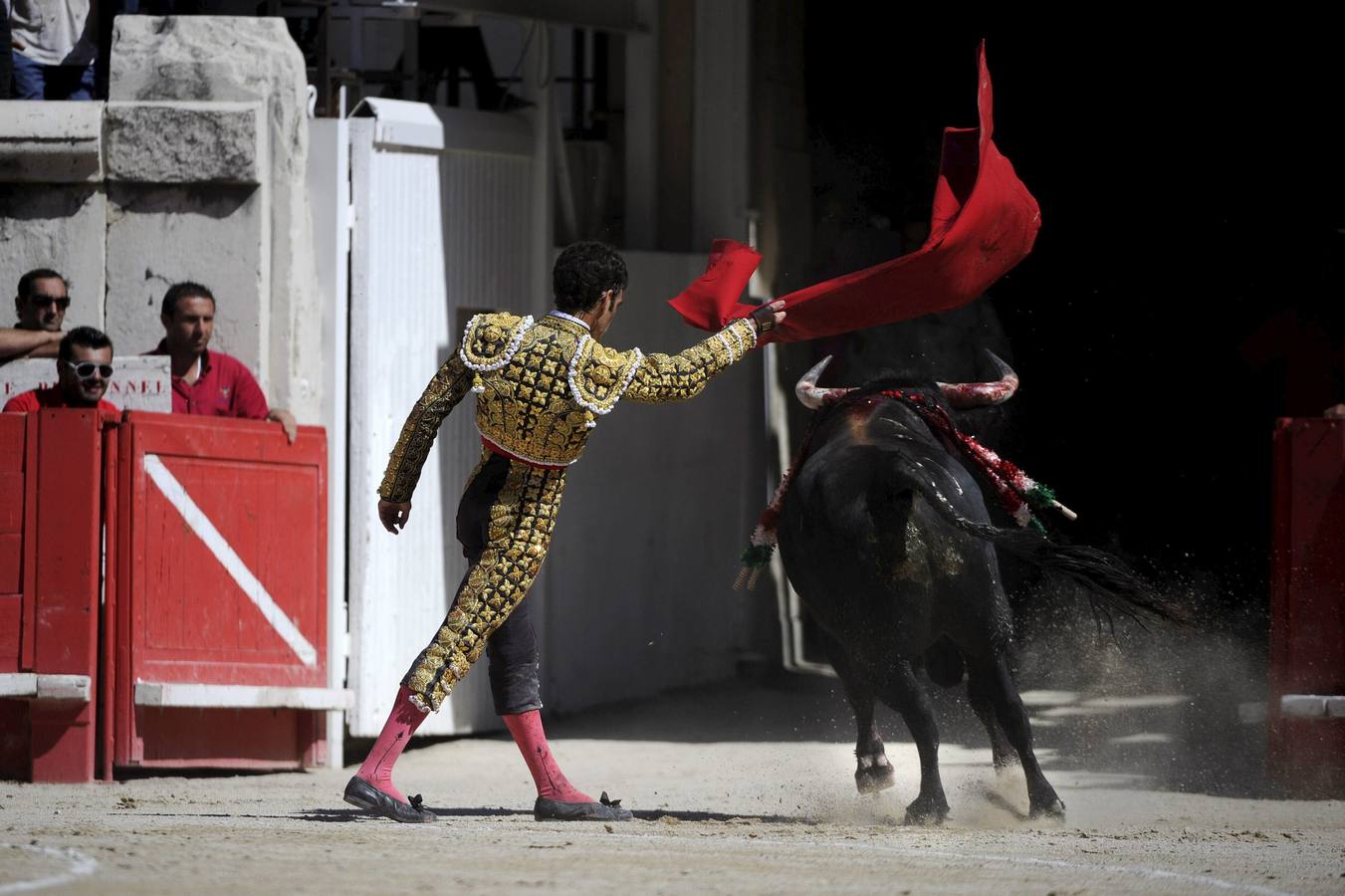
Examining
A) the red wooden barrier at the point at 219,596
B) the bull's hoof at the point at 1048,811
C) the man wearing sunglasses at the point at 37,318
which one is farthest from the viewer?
the man wearing sunglasses at the point at 37,318

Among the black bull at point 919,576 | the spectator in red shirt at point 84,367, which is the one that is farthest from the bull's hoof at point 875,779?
the spectator in red shirt at point 84,367

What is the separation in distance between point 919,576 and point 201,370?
2.99m

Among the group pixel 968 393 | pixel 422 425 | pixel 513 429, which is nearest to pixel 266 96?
pixel 422 425

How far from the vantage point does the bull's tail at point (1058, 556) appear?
659cm

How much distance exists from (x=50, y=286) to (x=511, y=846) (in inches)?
131

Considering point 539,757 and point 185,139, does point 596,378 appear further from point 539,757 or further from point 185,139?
point 185,139

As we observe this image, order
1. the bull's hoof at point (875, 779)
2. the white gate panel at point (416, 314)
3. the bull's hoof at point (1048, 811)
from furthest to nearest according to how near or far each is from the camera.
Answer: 1. the white gate panel at point (416, 314)
2. the bull's hoof at point (875, 779)
3. the bull's hoof at point (1048, 811)

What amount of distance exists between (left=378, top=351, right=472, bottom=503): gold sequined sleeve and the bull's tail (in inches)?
54.5

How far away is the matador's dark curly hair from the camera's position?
6285 millimetres

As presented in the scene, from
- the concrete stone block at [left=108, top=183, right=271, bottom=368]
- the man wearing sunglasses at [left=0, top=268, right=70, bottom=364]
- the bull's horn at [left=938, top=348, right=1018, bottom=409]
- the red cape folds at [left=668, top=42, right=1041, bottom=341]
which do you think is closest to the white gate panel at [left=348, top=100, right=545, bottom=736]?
the concrete stone block at [left=108, top=183, right=271, bottom=368]

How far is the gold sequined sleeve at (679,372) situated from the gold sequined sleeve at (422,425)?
49cm

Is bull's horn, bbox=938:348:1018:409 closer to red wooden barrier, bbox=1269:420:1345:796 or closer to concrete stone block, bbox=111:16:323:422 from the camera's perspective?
red wooden barrier, bbox=1269:420:1345:796

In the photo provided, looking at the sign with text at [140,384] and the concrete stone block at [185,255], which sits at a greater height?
the concrete stone block at [185,255]

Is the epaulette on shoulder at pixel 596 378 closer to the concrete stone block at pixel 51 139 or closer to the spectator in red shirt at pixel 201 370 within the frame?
the spectator in red shirt at pixel 201 370
